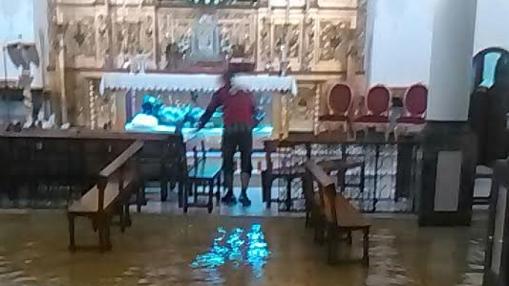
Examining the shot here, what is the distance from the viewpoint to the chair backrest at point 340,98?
10844mm

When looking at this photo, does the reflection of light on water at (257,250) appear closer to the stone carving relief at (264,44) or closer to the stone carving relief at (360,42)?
the stone carving relief at (264,44)

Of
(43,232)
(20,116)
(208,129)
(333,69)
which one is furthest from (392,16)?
(43,232)

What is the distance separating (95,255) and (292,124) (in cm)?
521

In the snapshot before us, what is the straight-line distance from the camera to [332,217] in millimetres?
6277

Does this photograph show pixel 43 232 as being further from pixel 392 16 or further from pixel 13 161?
pixel 392 16

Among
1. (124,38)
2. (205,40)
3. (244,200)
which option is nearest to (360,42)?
(205,40)

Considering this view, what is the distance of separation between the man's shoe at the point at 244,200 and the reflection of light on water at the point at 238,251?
0.94 metres

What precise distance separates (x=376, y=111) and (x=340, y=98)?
52 centimetres

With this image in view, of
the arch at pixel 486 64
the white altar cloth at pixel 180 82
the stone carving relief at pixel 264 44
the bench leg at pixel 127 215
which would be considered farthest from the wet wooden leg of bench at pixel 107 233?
the stone carving relief at pixel 264 44

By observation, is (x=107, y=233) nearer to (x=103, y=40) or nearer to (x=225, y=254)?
(x=225, y=254)

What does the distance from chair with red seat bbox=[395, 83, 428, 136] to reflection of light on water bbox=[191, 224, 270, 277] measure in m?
3.85

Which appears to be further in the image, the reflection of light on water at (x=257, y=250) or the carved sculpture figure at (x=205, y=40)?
the carved sculpture figure at (x=205, y=40)

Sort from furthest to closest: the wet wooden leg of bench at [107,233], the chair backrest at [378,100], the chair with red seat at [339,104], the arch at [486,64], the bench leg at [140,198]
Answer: the chair with red seat at [339,104] < the chair backrest at [378,100] < the arch at [486,64] < the bench leg at [140,198] < the wet wooden leg of bench at [107,233]

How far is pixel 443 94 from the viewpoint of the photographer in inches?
286
